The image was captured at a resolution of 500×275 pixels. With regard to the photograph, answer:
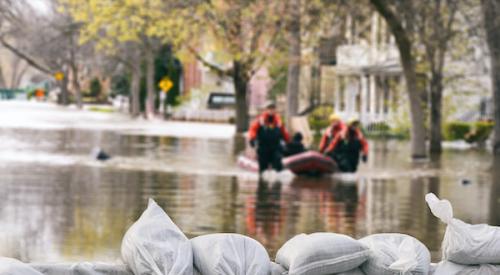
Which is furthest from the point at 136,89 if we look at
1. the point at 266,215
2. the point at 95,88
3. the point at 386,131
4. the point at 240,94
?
the point at 266,215

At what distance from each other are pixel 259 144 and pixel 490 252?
20.9 metres

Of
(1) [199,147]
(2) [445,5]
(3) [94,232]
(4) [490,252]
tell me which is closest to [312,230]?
(3) [94,232]

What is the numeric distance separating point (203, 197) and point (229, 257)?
50.9ft

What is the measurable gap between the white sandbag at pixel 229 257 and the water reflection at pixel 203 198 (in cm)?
673

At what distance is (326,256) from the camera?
6.06 metres

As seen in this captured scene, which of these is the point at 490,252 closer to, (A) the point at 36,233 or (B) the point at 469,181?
(A) the point at 36,233

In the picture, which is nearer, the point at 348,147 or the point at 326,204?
the point at 326,204

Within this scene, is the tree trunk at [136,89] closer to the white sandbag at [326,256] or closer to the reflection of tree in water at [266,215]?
the reflection of tree in water at [266,215]

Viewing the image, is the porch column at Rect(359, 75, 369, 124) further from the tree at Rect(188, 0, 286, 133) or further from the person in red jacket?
the person in red jacket

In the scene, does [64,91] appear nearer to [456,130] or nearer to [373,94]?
[373,94]

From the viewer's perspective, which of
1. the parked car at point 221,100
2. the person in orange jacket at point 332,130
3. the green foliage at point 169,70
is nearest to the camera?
the person in orange jacket at point 332,130

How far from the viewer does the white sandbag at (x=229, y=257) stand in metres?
5.95

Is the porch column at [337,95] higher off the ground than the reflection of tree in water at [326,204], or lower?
higher

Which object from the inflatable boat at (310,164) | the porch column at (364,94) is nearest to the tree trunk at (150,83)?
the porch column at (364,94)
